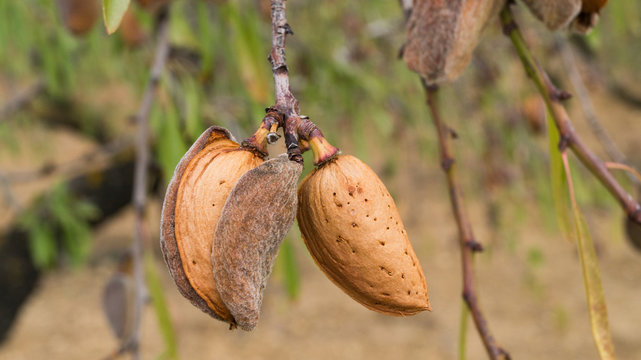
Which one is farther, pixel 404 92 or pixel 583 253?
pixel 404 92

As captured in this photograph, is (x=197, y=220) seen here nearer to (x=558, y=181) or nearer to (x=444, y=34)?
(x=444, y=34)

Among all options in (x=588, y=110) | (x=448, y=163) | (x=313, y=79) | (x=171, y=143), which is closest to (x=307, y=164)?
(x=171, y=143)

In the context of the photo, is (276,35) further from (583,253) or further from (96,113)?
(96,113)

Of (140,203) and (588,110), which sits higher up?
(140,203)

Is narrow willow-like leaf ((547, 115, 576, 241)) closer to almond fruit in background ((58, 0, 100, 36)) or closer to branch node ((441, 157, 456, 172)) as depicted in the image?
branch node ((441, 157, 456, 172))

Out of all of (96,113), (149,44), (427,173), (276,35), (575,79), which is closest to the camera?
(276,35)

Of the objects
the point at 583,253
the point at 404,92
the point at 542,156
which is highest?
the point at 583,253

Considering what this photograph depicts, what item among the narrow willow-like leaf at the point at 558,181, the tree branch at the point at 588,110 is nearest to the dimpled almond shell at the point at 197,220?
the narrow willow-like leaf at the point at 558,181

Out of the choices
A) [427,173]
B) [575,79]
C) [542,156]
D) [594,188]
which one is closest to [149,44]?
[575,79]
